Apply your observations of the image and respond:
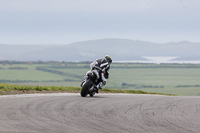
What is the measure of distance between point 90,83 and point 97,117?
8.31m

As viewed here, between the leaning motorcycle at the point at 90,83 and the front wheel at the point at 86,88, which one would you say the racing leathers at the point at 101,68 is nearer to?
the leaning motorcycle at the point at 90,83

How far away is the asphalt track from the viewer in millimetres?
10750

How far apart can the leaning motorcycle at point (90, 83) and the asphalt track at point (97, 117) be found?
424 cm

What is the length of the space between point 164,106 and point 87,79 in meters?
6.12

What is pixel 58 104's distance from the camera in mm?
16094

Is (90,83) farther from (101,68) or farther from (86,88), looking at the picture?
(101,68)

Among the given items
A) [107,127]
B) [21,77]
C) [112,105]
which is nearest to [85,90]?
[112,105]

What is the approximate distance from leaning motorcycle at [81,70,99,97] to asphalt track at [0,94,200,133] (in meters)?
4.24

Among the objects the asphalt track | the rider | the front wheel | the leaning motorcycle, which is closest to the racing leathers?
the rider

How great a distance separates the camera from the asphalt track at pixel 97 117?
10.8 m

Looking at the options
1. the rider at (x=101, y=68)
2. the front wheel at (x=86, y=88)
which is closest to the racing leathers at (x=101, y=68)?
the rider at (x=101, y=68)

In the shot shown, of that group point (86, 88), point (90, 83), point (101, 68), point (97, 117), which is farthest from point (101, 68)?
point (97, 117)

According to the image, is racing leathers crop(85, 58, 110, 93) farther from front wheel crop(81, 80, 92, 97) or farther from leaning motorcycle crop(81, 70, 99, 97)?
front wheel crop(81, 80, 92, 97)

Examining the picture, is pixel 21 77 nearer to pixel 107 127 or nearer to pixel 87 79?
pixel 87 79
